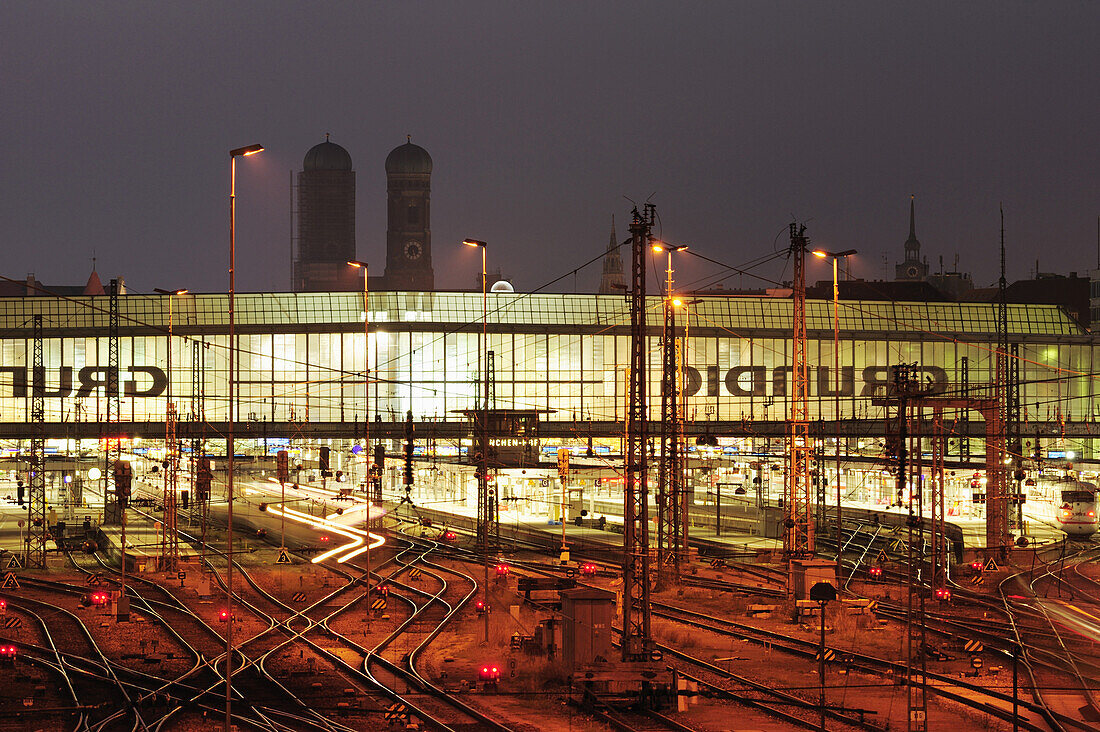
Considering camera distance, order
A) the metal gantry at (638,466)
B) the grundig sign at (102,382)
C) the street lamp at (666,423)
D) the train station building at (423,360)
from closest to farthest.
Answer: the metal gantry at (638,466)
the street lamp at (666,423)
the train station building at (423,360)
the grundig sign at (102,382)

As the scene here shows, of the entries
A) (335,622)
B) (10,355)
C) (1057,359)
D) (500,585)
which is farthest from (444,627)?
(1057,359)

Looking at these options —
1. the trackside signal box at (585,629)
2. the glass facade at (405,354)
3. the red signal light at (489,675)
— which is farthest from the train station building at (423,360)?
the red signal light at (489,675)

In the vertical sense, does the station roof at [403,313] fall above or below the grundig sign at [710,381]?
above

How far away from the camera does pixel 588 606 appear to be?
2783cm

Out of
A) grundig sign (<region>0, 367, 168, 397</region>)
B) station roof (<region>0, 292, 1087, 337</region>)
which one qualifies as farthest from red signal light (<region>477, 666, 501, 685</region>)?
grundig sign (<region>0, 367, 168, 397</region>)

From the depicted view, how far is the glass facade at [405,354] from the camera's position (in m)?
80.4

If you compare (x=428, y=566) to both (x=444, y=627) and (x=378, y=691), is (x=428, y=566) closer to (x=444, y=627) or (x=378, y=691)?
(x=444, y=627)

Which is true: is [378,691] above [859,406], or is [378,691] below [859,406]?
below

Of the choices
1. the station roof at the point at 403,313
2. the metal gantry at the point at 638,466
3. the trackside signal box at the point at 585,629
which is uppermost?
the station roof at the point at 403,313

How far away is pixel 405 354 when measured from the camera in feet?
265

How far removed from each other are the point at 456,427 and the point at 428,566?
90.7 feet

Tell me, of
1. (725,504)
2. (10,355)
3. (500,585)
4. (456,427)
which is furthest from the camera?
(10,355)

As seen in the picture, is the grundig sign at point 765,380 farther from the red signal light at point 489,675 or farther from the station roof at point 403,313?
the red signal light at point 489,675

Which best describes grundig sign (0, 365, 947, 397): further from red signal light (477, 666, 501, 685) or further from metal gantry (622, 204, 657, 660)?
red signal light (477, 666, 501, 685)
